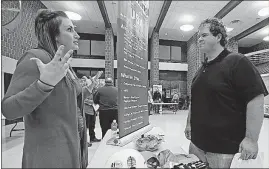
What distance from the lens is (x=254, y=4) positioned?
3.34 ft

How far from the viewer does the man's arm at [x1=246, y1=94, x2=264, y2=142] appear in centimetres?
83

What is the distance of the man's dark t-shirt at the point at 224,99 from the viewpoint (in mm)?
864

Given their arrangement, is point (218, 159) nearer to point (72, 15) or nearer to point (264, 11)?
point (264, 11)

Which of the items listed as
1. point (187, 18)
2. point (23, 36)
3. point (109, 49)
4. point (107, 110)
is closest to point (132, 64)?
point (109, 49)

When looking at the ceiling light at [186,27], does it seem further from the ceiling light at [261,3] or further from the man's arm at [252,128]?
the man's arm at [252,128]

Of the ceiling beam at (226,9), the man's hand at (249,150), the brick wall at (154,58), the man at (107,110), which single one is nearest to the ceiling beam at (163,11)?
the brick wall at (154,58)

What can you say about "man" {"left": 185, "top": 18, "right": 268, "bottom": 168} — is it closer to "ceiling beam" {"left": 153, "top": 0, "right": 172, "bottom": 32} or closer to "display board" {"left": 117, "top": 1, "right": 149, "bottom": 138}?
"ceiling beam" {"left": 153, "top": 0, "right": 172, "bottom": 32}

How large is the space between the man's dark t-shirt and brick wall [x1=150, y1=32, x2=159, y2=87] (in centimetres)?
30

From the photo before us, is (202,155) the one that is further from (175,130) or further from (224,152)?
(175,130)

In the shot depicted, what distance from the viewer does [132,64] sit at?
35.4 inches

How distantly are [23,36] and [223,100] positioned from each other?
3.40 feet

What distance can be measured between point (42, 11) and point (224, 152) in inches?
44.9

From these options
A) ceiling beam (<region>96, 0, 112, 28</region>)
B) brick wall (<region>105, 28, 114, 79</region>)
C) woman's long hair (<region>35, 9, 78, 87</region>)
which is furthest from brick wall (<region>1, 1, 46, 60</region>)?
brick wall (<region>105, 28, 114, 79</region>)

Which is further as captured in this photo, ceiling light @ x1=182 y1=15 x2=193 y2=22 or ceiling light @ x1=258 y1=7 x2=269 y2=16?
ceiling light @ x1=182 y1=15 x2=193 y2=22
